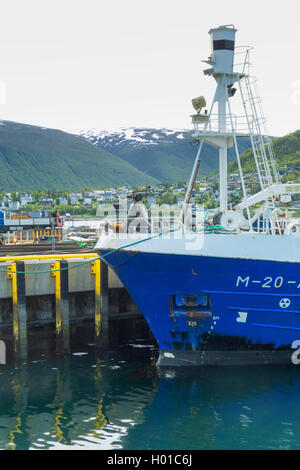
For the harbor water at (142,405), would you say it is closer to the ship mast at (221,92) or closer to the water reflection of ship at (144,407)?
the water reflection of ship at (144,407)

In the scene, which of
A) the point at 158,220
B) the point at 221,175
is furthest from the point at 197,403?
the point at 221,175

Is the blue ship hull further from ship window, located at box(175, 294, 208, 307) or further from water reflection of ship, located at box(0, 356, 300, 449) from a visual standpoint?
water reflection of ship, located at box(0, 356, 300, 449)

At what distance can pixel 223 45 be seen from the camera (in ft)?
54.0

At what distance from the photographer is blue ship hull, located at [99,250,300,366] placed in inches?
573

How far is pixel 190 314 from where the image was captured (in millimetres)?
14812

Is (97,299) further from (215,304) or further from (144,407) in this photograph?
(144,407)

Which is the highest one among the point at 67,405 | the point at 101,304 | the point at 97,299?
the point at 97,299

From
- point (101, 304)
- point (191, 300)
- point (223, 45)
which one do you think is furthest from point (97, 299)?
point (223, 45)

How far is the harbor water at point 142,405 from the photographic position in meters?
11.4

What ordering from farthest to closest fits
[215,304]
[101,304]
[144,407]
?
1. [101,304]
2. [215,304]
3. [144,407]

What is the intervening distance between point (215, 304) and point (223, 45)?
812 cm

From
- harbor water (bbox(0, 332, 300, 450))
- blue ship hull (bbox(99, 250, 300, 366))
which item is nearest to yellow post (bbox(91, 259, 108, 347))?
harbor water (bbox(0, 332, 300, 450))

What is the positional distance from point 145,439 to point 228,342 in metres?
4.60
